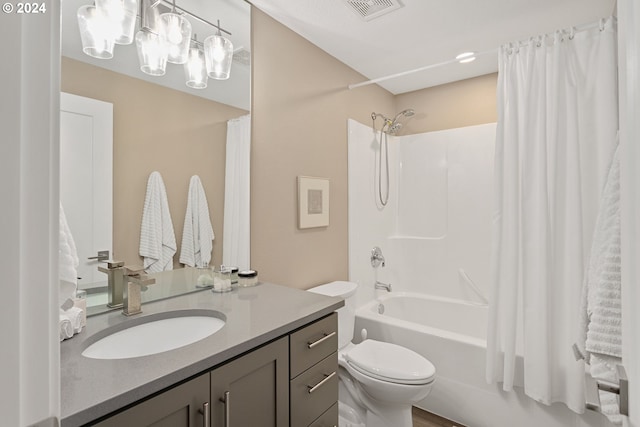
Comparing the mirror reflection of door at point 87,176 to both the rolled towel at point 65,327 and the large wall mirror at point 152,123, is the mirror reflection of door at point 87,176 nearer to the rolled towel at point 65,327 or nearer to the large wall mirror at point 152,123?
the large wall mirror at point 152,123

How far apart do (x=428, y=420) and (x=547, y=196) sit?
156 centimetres

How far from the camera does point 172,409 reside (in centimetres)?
81

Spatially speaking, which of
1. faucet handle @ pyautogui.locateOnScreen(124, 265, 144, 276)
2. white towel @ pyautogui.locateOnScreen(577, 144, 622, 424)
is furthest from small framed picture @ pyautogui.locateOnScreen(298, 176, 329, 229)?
white towel @ pyautogui.locateOnScreen(577, 144, 622, 424)

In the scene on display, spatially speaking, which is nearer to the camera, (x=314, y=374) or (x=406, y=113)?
(x=314, y=374)

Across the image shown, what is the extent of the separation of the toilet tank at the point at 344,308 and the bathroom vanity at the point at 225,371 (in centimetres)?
63

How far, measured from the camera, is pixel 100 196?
4.03 feet

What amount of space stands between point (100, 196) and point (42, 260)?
1.01m

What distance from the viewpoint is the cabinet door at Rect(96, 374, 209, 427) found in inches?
28.8

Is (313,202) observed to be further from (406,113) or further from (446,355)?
(406,113)

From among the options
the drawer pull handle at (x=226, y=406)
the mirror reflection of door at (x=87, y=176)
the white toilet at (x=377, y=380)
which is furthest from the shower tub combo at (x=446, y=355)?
the mirror reflection of door at (x=87, y=176)

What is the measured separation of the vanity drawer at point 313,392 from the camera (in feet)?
3.83

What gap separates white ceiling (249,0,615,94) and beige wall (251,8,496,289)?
0.43 ft

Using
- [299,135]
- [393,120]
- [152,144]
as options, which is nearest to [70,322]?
[152,144]

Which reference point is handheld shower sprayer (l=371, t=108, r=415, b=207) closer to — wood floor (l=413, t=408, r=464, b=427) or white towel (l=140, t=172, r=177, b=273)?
wood floor (l=413, t=408, r=464, b=427)
